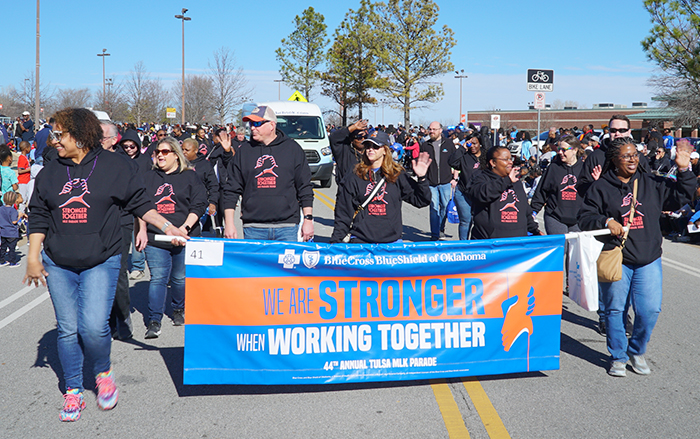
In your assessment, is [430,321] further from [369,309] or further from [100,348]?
[100,348]

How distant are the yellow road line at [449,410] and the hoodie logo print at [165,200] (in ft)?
9.88

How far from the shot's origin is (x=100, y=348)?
4199 mm

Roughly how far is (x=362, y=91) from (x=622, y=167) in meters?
39.8

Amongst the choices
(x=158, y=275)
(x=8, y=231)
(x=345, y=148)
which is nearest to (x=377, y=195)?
(x=158, y=275)

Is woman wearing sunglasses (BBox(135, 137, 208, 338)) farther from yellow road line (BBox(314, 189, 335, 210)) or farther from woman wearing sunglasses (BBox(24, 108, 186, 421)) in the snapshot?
yellow road line (BBox(314, 189, 335, 210))

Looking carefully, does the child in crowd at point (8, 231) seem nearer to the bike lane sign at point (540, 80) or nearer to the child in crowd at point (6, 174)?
the child in crowd at point (6, 174)

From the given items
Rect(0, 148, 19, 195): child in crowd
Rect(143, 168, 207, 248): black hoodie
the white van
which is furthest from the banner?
the white van

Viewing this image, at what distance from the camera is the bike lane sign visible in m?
16.4

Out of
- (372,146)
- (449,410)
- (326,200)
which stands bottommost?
(449,410)

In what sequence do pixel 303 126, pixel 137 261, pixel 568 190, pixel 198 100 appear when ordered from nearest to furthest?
1. pixel 568 190
2. pixel 137 261
3. pixel 303 126
4. pixel 198 100

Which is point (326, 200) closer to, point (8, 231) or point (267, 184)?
point (8, 231)

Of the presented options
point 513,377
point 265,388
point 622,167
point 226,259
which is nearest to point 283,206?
point 226,259

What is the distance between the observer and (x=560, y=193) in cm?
710

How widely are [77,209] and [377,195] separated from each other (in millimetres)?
2429
